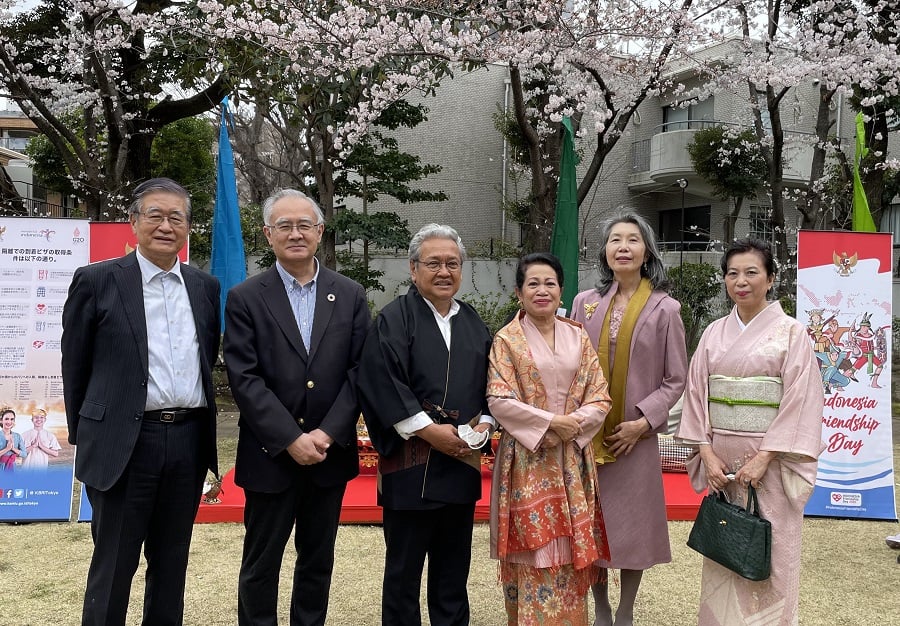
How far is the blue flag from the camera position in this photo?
20.4 ft

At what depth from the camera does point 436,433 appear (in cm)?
251

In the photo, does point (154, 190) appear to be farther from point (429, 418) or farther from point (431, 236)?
point (429, 418)

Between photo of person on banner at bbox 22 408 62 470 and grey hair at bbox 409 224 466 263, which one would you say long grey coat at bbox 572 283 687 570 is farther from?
photo of person on banner at bbox 22 408 62 470

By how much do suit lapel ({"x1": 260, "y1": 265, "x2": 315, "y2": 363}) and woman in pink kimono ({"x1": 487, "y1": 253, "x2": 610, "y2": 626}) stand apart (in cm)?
71

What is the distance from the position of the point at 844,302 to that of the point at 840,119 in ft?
34.4

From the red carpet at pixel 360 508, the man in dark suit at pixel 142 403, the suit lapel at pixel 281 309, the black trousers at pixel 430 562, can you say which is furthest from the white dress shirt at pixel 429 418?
the red carpet at pixel 360 508

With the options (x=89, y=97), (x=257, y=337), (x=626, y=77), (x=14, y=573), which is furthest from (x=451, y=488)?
(x=89, y=97)

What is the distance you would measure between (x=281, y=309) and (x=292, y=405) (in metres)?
0.35

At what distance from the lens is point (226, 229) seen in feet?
20.6

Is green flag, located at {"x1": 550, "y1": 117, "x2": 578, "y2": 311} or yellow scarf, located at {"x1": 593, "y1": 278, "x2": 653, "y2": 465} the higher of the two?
green flag, located at {"x1": 550, "y1": 117, "x2": 578, "y2": 311}

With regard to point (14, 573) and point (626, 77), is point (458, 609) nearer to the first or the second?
point (14, 573)

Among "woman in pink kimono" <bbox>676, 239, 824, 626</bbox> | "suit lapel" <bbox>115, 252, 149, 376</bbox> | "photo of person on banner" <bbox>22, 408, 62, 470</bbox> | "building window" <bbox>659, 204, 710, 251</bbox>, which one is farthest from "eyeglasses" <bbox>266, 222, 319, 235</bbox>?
"building window" <bbox>659, 204, 710, 251</bbox>

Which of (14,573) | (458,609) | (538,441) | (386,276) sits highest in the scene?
(386,276)

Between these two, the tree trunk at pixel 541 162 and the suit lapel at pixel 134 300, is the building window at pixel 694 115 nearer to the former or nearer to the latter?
the tree trunk at pixel 541 162
